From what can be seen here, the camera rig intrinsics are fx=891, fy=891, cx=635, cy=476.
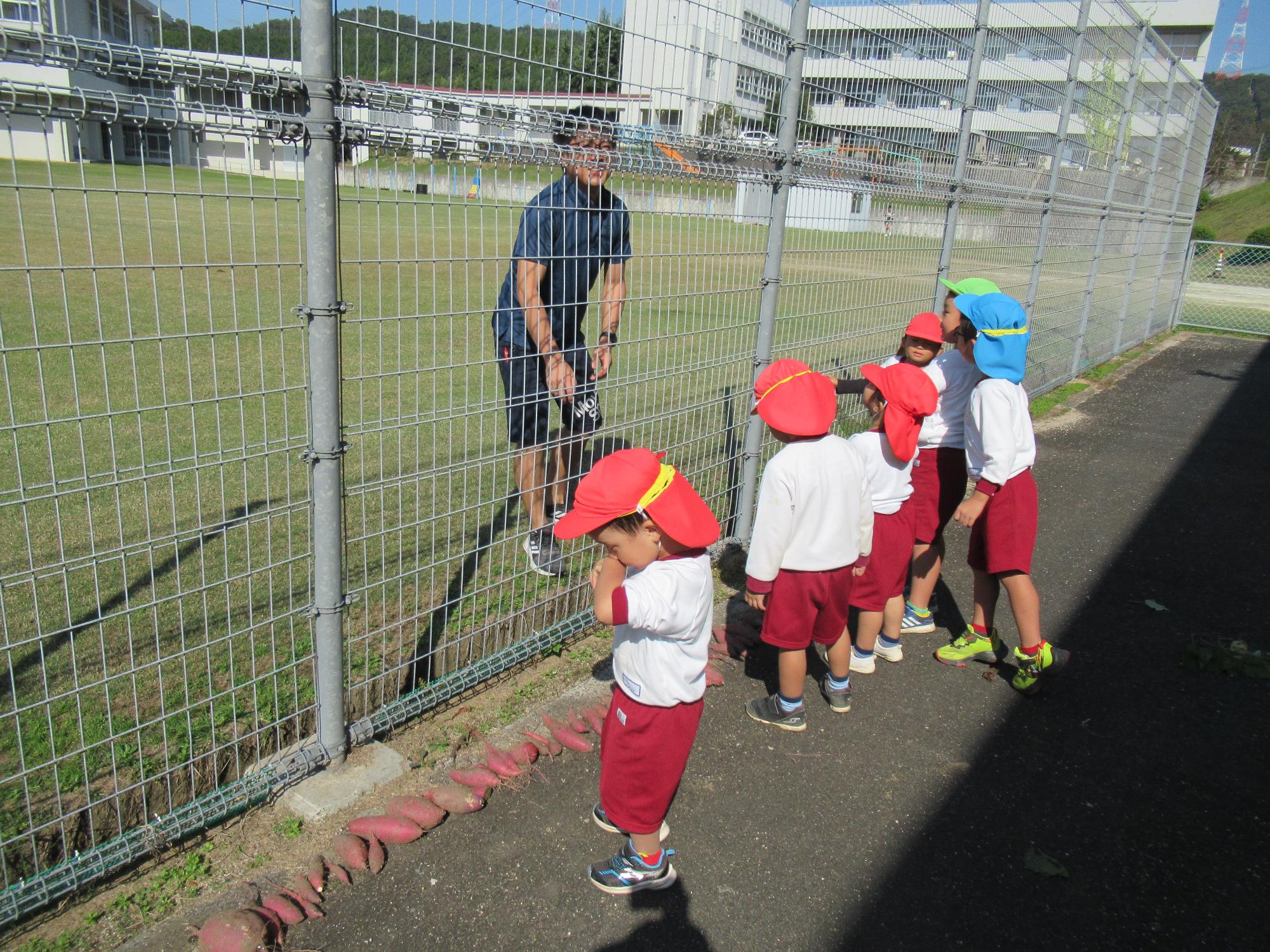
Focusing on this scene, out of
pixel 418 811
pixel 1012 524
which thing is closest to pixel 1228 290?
pixel 1012 524

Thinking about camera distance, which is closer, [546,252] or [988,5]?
[546,252]

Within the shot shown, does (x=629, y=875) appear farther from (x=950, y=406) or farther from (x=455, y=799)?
(x=950, y=406)

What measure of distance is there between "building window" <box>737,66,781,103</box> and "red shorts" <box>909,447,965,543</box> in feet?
6.13

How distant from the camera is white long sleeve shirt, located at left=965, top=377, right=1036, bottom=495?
3736 mm

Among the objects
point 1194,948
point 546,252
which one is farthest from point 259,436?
point 1194,948

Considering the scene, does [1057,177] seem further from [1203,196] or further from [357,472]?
[1203,196]

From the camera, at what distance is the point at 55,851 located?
2.66 m

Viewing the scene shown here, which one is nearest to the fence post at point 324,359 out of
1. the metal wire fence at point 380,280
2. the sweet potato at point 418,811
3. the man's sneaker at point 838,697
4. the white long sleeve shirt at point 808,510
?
the metal wire fence at point 380,280

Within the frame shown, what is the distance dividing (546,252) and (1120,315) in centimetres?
1167

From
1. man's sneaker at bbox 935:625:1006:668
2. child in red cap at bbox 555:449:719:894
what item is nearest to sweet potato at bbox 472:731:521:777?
child in red cap at bbox 555:449:719:894

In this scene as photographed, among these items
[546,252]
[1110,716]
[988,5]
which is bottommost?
[1110,716]

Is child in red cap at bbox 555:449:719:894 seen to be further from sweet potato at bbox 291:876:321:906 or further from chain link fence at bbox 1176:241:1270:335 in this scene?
chain link fence at bbox 1176:241:1270:335

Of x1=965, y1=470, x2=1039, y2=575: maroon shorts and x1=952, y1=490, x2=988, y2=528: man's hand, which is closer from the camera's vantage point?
x1=952, y1=490, x2=988, y2=528: man's hand

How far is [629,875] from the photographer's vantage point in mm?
2619
